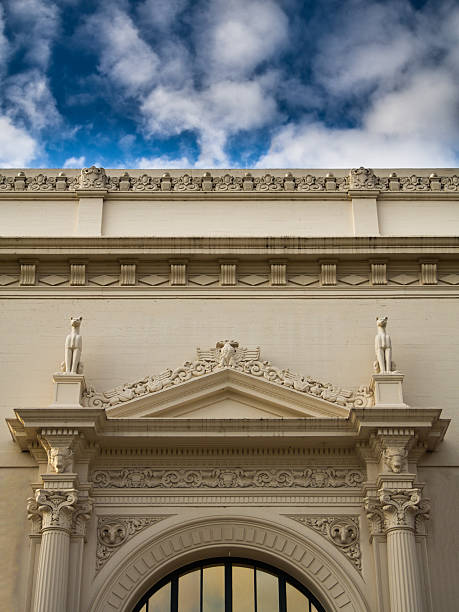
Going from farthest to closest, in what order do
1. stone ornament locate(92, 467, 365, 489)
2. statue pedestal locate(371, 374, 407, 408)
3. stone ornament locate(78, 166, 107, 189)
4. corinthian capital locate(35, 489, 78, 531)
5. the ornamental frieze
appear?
the ornamental frieze < stone ornament locate(78, 166, 107, 189) < statue pedestal locate(371, 374, 407, 408) < stone ornament locate(92, 467, 365, 489) < corinthian capital locate(35, 489, 78, 531)

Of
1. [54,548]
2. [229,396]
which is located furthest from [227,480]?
[54,548]

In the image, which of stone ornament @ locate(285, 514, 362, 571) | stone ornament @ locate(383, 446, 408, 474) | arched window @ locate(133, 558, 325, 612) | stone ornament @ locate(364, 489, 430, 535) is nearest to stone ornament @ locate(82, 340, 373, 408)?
stone ornament @ locate(383, 446, 408, 474)

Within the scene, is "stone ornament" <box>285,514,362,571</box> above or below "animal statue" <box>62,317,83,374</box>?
below

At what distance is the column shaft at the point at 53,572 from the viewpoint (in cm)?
1498

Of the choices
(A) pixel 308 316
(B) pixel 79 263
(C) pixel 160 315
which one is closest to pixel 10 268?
(B) pixel 79 263

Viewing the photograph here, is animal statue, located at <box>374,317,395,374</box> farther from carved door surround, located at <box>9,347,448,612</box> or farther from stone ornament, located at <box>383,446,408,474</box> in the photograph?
stone ornament, located at <box>383,446,408,474</box>

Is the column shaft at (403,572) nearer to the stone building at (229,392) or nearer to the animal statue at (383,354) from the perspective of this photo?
the stone building at (229,392)

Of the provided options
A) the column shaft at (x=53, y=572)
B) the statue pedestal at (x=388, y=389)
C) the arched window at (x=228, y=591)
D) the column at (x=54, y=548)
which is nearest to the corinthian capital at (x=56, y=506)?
the column at (x=54, y=548)

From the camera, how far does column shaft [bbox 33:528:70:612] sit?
1498cm

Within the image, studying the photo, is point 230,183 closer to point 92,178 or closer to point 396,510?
point 92,178

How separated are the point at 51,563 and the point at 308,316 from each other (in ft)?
19.5

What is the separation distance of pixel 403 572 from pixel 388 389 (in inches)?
113

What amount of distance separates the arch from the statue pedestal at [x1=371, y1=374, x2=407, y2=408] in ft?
8.01

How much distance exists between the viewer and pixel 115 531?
52.9 feet
